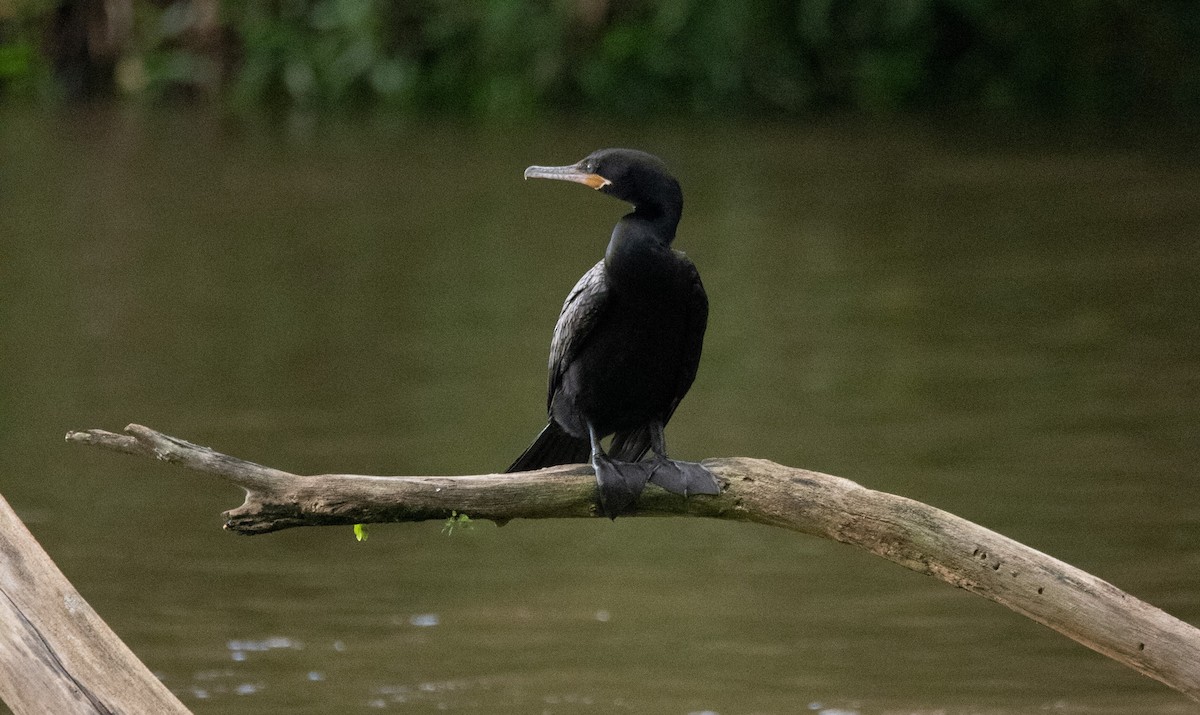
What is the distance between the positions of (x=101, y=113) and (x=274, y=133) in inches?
70.6

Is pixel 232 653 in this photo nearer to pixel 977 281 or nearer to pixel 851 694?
pixel 851 694

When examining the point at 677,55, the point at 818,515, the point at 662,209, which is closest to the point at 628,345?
the point at 662,209

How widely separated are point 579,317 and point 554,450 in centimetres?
30

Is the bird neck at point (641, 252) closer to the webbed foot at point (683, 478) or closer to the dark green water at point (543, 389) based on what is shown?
the webbed foot at point (683, 478)

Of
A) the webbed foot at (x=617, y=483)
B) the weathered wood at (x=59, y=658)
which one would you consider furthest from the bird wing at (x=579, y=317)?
the weathered wood at (x=59, y=658)

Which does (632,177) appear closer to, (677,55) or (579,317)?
(579,317)

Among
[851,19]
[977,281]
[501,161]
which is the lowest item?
[977,281]

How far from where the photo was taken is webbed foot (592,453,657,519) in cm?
263

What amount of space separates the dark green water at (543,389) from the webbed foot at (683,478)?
1.30 m

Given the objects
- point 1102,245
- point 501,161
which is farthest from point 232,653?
point 501,161

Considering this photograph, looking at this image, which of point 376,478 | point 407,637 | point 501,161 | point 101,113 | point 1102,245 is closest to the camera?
point 376,478

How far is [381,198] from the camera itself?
33.0ft

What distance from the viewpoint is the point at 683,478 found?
8.72ft

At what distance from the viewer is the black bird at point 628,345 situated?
8.77 ft
